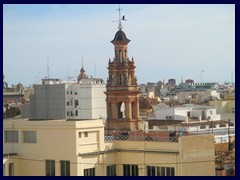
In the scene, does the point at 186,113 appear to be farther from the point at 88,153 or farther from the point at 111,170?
the point at 88,153

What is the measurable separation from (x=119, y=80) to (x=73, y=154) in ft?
29.3

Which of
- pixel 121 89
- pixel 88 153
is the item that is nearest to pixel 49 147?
pixel 88 153

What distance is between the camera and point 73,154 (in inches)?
272

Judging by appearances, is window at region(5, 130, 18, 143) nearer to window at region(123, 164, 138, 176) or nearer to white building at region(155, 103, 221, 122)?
window at region(123, 164, 138, 176)

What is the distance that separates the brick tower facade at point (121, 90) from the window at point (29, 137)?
814 centimetres

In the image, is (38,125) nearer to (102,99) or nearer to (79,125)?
(79,125)

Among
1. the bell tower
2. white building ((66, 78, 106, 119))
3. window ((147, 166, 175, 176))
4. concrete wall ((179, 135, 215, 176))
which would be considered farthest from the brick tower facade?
white building ((66, 78, 106, 119))

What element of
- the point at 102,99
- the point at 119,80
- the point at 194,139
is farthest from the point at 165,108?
the point at 194,139

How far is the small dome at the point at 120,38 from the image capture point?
1542cm

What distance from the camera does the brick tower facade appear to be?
15273 mm

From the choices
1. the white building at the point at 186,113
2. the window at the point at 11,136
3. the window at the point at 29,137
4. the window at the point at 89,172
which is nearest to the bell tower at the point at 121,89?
the white building at the point at 186,113

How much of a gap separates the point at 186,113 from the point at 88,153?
1275 cm

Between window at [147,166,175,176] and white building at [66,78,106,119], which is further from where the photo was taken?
white building at [66,78,106,119]

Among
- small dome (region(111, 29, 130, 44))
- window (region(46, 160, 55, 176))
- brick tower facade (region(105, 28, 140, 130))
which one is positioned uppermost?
small dome (region(111, 29, 130, 44))
